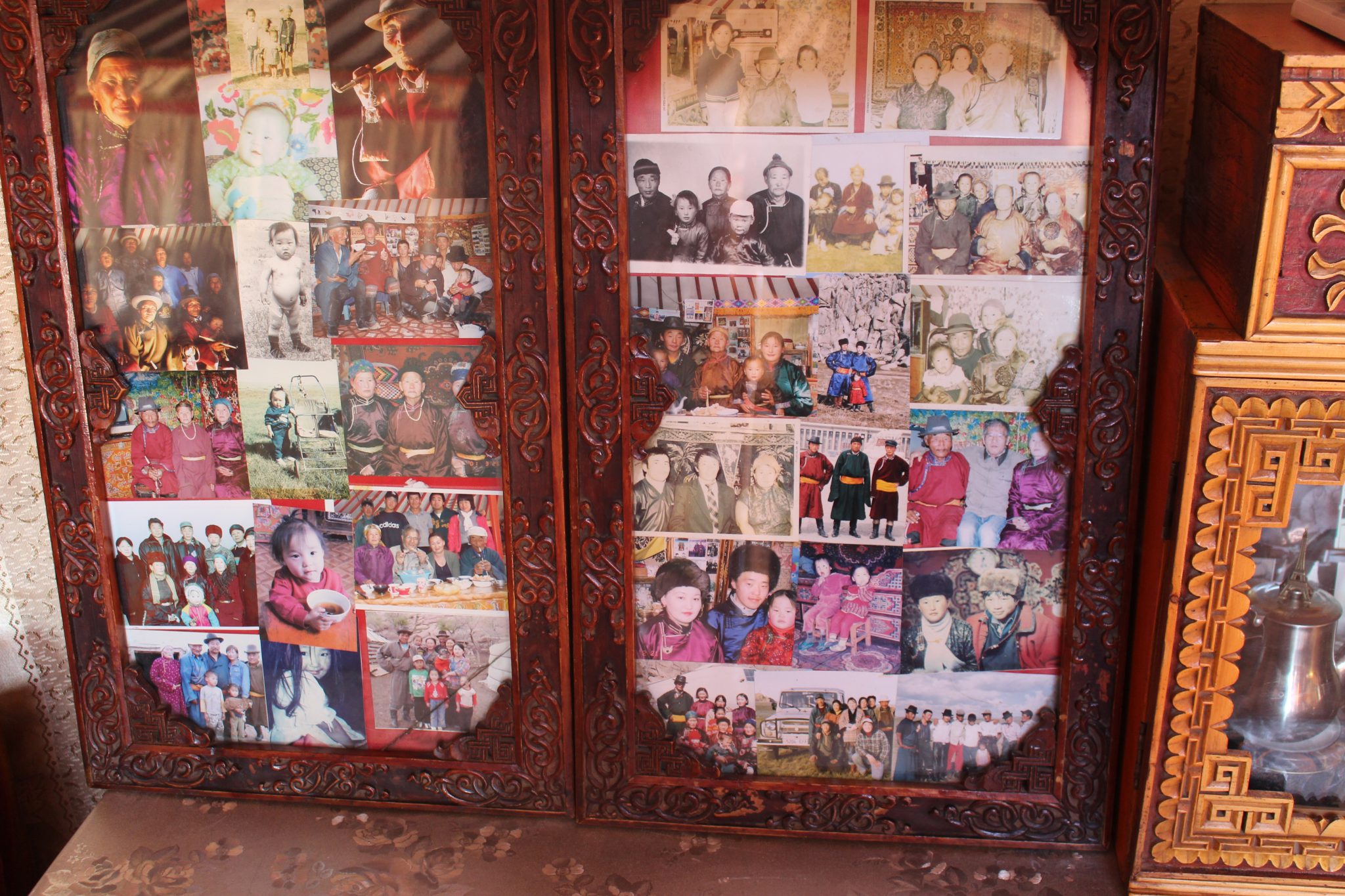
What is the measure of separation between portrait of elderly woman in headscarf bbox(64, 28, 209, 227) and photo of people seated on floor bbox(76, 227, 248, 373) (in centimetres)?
3

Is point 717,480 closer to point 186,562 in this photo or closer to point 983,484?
point 983,484

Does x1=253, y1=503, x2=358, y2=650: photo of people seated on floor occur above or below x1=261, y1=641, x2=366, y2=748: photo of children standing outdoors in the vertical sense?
above

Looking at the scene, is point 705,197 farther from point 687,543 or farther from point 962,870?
point 962,870

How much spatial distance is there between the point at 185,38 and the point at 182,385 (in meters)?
0.51

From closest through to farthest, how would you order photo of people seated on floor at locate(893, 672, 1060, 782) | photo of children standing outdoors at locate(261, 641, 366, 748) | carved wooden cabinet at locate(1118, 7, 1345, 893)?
carved wooden cabinet at locate(1118, 7, 1345, 893) → photo of people seated on floor at locate(893, 672, 1060, 782) → photo of children standing outdoors at locate(261, 641, 366, 748)

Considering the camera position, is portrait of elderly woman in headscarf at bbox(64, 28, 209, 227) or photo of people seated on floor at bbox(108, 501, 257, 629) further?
photo of people seated on floor at bbox(108, 501, 257, 629)

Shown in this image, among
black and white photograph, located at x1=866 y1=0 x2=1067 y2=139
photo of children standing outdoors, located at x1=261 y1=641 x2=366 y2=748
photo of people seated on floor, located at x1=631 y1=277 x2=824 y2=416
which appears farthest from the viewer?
photo of children standing outdoors, located at x1=261 y1=641 x2=366 y2=748

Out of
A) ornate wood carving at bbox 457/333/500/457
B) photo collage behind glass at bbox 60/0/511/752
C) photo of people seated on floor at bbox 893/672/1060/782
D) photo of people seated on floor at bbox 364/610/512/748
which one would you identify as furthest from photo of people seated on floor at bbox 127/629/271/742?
photo of people seated on floor at bbox 893/672/1060/782

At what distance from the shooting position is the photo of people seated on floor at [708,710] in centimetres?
158

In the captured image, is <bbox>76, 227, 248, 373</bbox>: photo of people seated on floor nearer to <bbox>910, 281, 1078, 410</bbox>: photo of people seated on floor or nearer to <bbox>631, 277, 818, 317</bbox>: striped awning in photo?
<bbox>631, 277, 818, 317</bbox>: striped awning in photo

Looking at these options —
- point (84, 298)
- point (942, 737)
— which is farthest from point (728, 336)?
point (84, 298)

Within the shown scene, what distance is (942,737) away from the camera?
157 cm

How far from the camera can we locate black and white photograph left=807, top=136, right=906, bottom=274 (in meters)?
1.38

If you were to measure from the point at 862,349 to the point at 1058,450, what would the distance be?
12.5 inches
